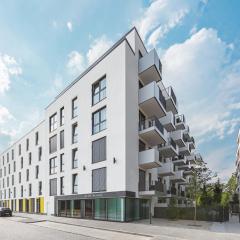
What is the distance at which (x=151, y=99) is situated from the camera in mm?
25047

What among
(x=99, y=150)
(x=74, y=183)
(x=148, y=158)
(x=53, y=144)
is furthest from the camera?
(x=53, y=144)

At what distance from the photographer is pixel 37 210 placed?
38281mm

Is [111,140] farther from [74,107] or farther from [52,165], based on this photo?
[52,165]

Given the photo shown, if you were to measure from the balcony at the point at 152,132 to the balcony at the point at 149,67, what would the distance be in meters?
4.09

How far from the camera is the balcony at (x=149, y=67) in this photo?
25444 millimetres

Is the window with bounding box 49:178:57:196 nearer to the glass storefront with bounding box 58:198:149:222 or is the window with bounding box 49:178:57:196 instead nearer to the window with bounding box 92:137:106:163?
the glass storefront with bounding box 58:198:149:222

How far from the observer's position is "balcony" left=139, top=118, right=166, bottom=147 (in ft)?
81.6

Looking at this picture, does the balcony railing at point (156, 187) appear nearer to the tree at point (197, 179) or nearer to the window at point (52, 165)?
the tree at point (197, 179)

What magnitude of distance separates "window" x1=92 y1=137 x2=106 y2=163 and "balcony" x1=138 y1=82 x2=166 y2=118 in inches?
189

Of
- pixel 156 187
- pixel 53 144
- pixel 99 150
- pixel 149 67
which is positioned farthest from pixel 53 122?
pixel 156 187

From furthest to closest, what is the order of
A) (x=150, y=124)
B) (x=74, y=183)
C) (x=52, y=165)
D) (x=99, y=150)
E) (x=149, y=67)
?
(x=52, y=165)
(x=74, y=183)
(x=150, y=124)
(x=149, y=67)
(x=99, y=150)

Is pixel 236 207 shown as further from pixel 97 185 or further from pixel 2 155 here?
pixel 2 155

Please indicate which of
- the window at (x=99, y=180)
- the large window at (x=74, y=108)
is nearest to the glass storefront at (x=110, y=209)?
the window at (x=99, y=180)

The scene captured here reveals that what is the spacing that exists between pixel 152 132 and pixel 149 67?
226 inches
